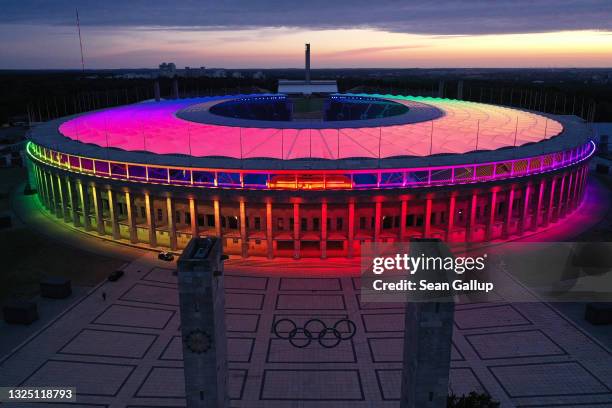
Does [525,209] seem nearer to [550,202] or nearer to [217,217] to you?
[550,202]

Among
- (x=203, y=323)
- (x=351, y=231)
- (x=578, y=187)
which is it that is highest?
(x=203, y=323)

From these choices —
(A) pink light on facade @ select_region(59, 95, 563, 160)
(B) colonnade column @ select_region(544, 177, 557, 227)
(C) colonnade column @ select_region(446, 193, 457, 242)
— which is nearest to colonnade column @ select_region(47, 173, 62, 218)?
(A) pink light on facade @ select_region(59, 95, 563, 160)

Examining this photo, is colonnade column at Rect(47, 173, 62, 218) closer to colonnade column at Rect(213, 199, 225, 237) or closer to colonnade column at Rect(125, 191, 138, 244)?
colonnade column at Rect(125, 191, 138, 244)

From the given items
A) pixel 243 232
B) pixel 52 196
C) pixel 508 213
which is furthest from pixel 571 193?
pixel 52 196

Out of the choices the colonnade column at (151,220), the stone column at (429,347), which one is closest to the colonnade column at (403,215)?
the stone column at (429,347)

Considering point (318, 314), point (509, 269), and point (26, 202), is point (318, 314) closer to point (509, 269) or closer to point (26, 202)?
point (509, 269)

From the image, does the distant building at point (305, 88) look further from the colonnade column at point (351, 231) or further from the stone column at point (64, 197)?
the colonnade column at point (351, 231)

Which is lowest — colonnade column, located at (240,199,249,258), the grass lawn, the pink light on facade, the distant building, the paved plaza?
the paved plaza
